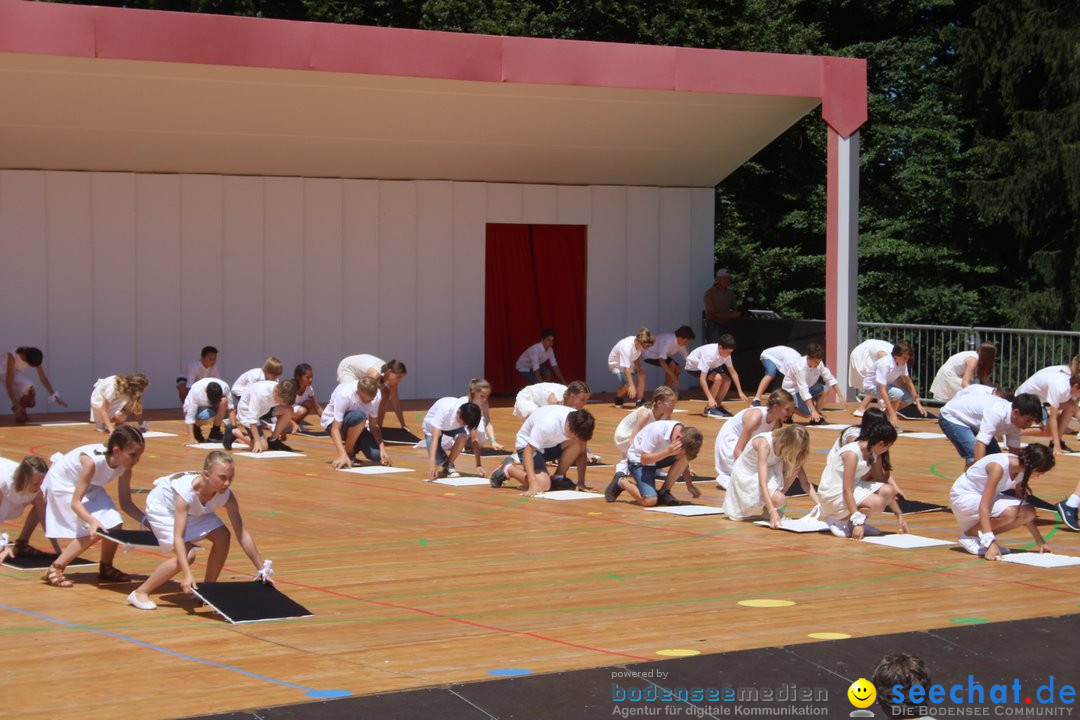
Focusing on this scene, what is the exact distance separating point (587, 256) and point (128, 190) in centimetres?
744

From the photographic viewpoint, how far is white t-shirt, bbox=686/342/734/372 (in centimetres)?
2238

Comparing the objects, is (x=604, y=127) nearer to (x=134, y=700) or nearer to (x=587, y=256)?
(x=587, y=256)

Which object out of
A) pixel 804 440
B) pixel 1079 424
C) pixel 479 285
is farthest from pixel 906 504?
pixel 479 285

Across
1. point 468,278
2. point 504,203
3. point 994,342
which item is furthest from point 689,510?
point 504,203

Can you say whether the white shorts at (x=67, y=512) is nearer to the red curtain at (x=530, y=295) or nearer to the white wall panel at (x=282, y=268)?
the white wall panel at (x=282, y=268)

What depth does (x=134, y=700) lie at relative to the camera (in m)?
7.41

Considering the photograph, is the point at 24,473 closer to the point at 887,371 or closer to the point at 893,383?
the point at 887,371

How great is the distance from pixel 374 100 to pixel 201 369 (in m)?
4.38

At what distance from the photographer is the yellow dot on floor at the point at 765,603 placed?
9.66 metres

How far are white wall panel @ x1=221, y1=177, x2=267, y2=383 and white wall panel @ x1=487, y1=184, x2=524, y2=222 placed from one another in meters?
3.70

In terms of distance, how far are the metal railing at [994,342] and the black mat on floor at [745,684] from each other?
1281 centimetres

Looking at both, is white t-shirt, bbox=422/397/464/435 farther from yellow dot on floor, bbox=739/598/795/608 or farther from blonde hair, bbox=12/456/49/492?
yellow dot on floor, bbox=739/598/795/608

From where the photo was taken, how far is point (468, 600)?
988 cm

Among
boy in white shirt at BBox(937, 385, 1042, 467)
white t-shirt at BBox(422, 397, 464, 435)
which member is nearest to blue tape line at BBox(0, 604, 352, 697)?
white t-shirt at BBox(422, 397, 464, 435)
